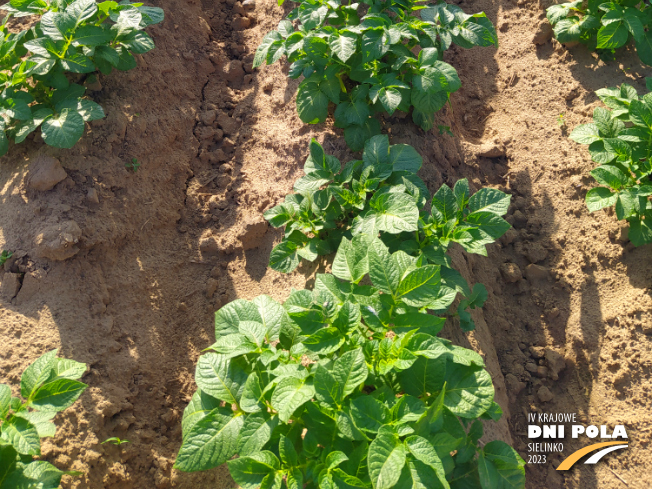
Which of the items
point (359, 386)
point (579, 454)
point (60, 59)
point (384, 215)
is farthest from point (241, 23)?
point (579, 454)

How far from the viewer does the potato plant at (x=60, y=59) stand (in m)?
2.47

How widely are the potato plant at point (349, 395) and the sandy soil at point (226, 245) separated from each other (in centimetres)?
59

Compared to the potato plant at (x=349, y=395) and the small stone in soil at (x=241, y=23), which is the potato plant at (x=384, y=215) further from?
the small stone in soil at (x=241, y=23)

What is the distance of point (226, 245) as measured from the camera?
9.27 feet

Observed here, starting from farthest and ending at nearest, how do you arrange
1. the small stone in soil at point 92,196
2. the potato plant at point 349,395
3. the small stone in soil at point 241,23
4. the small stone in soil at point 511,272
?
the small stone in soil at point 241,23 < the small stone in soil at point 511,272 < the small stone in soil at point 92,196 < the potato plant at point 349,395

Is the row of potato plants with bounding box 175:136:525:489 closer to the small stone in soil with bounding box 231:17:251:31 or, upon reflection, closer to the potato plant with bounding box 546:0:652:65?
the potato plant with bounding box 546:0:652:65

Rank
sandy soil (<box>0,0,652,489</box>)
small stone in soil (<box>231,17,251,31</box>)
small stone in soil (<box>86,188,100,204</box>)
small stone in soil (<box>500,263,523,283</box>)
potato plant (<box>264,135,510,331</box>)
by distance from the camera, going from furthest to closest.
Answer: small stone in soil (<box>231,17,251,31</box>) < small stone in soil (<box>500,263,523,283</box>) < small stone in soil (<box>86,188,100,204</box>) < sandy soil (<box>0,0,652,489</box>) < potato plant (<box>264,135,510,331</box>)

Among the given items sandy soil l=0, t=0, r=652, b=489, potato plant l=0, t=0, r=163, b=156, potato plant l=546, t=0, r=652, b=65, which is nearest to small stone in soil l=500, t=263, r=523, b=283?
sandy soil l=0, t=0, r=652, b=489

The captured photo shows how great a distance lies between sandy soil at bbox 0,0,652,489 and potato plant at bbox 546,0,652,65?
0.53ft

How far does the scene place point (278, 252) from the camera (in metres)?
2.34

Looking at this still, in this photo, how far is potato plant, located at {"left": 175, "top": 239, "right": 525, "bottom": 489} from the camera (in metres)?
1.61

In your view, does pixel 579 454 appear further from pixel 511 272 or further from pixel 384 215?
pixel 384 215

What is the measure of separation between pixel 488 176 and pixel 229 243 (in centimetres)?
171

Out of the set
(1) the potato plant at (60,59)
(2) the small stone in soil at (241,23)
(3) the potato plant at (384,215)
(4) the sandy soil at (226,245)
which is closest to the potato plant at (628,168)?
(4) the sandy soil at (226,245)
